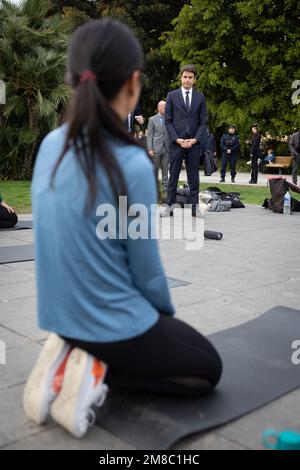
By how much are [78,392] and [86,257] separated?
536mm

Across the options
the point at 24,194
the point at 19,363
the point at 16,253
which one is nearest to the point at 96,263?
the point at 19,363

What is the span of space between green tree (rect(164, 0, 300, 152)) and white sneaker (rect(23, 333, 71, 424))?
22.2m

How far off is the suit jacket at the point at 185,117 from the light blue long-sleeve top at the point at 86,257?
6441 mm

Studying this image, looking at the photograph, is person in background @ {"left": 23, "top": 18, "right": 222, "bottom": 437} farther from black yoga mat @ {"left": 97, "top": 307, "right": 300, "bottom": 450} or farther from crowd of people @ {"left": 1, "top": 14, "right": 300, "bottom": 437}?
black yoga mat @ {"left": 97, "top": 307, "right": 300, "bottom": 450}

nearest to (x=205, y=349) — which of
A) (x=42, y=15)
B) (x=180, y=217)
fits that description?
(x=180, y=217)

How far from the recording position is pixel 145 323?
234 cm

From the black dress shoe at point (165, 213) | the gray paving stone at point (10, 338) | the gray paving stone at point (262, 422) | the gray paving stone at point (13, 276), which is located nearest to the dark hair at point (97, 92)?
the gray paving stone at point (262, 422)

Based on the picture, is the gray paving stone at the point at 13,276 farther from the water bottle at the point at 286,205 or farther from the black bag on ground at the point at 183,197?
the water bottle at the point at 286,205

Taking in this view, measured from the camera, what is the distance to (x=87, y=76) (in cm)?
214

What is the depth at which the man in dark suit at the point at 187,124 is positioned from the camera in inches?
337

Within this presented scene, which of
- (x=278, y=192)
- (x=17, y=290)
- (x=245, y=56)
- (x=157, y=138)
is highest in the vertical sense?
(x=245, y=56)

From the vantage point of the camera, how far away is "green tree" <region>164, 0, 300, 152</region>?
77.8 ft

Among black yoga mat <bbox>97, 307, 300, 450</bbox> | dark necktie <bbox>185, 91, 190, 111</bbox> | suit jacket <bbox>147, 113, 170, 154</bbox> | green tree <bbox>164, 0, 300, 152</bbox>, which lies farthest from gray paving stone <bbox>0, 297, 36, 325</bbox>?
green tree <bbox>164, 0, 300, 152</bbox>

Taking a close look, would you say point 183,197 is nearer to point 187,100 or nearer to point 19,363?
point 187,100
